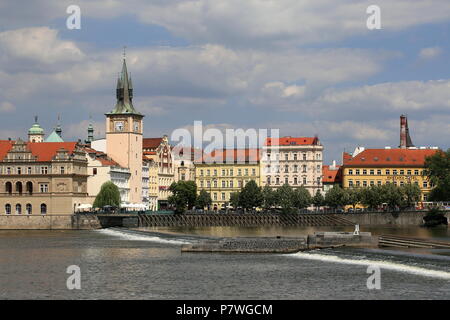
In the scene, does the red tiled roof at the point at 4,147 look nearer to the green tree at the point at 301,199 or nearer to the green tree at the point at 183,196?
the green tree at the point at 183,196

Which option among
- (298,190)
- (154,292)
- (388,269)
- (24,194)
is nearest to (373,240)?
Answer: (388,269)

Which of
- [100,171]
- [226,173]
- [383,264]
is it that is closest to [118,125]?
[100,171]

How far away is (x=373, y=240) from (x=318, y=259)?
11129 mm

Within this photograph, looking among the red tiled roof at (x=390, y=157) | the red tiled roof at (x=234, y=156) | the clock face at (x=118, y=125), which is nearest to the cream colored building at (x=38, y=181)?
the clock face at (x=118, y=125)

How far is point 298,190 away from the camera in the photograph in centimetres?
17075

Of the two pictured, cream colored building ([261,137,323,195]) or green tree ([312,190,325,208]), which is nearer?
green tree ([312,190,325,208])

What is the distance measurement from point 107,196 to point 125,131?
909 inches

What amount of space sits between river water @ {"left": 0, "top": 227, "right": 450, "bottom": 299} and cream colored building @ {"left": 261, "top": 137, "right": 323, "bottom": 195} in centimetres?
10624

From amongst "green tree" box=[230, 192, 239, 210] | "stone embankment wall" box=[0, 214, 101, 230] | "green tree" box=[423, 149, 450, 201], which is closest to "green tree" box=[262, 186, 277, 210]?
"green tree" box=[230, 192, 239, 210]

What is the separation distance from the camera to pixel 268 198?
558 feet

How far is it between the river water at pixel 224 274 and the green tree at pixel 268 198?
86740 millimetres

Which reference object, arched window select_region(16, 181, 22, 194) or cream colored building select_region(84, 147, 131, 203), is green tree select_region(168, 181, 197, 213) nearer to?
cream colored building select_region(84, 147, 131, 203)

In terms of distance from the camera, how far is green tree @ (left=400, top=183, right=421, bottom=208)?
16088 cm

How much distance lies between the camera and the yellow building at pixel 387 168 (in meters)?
181
